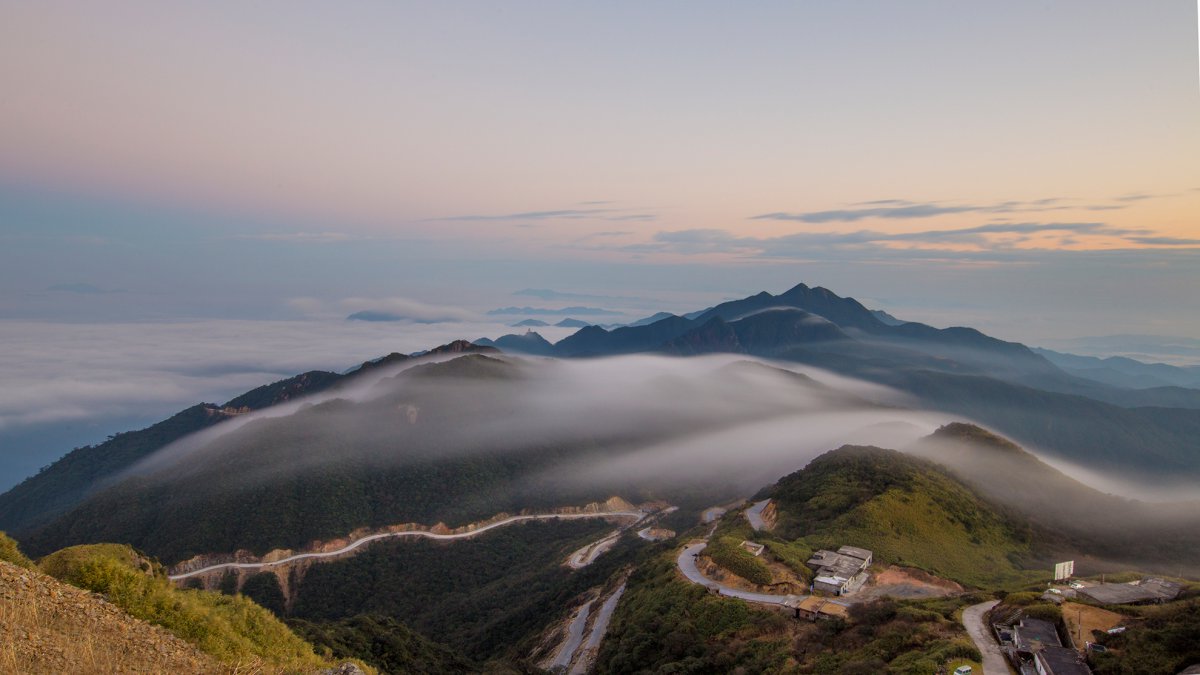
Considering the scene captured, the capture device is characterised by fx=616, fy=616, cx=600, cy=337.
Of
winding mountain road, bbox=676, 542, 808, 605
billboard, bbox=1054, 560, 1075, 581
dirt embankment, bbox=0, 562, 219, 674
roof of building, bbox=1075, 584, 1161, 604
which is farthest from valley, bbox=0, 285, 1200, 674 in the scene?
dirt embankment, bbox=0, 562, 219, 674

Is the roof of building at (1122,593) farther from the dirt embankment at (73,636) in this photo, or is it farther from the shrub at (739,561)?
the dirt embankment at (73,636)

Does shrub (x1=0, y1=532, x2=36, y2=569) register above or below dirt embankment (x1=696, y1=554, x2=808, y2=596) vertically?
above

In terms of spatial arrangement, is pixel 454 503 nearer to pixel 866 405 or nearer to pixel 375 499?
pixel 375 499

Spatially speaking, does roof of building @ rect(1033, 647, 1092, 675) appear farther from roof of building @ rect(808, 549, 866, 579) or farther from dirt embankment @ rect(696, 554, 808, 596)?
roof of building @ rect(808, 549, 866, 579)

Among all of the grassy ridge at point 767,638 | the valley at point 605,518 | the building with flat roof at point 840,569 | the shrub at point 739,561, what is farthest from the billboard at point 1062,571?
the shrub at point 739,561

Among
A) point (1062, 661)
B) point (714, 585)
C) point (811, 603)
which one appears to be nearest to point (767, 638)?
point (811, 603)

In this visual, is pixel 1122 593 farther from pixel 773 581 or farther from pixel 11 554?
pixel 11 554

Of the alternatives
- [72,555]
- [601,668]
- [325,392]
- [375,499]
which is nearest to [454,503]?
[375,499]
